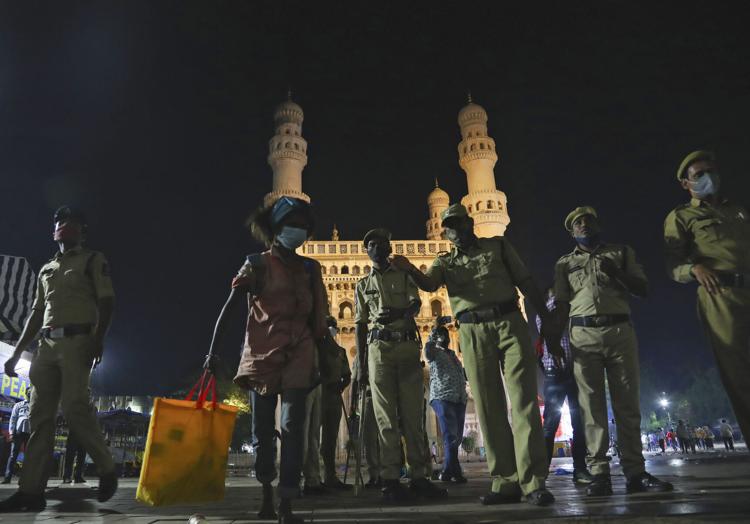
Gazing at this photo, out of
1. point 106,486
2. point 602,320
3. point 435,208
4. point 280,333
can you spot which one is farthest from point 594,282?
point 435,208

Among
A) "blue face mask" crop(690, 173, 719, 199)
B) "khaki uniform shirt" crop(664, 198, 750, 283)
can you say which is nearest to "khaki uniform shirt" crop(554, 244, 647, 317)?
"khaki uniform shirt" crop(664, 198, 750, 283)

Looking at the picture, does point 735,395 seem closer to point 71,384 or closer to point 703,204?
point 703,204

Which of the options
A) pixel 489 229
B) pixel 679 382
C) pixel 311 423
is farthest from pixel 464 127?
pixel 311 423

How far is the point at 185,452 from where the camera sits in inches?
127

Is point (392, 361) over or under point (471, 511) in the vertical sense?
over

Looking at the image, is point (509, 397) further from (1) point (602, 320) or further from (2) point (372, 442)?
(2) point (372, 442)

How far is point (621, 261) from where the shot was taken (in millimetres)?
4699

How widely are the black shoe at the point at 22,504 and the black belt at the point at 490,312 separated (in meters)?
3.76

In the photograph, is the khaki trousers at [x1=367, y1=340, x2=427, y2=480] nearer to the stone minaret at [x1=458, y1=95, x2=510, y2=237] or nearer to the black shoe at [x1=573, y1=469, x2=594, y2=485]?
the black shoe at [x1=573, y1=469, x2=594, y2=485]

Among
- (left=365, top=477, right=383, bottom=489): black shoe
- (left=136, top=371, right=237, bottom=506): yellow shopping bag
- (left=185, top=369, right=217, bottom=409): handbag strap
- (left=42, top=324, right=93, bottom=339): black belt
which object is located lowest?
(left=365, top=477, right=383, bottom=489): black shoe

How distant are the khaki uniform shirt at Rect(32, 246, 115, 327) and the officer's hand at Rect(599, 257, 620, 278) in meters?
4.34

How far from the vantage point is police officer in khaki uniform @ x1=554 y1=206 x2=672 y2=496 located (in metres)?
4.32

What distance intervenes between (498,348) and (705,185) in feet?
6.91

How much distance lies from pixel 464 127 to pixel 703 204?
46.8 m
